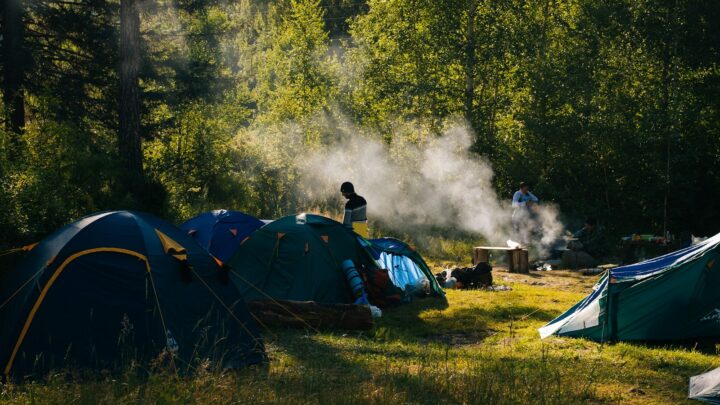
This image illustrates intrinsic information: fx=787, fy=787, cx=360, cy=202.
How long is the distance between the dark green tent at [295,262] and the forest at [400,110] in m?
3.23

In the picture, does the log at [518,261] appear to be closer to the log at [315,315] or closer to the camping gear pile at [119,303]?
the log at [315,315]

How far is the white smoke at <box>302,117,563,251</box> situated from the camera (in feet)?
74.0

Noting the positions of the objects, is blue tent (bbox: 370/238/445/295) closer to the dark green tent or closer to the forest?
the dark green tent

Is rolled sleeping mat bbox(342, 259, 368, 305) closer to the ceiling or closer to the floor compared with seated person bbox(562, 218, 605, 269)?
closer to the floor

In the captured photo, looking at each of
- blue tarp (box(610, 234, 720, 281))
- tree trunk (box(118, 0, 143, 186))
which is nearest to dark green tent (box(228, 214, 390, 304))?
blue tarp (box(610, 234, 720, 281))

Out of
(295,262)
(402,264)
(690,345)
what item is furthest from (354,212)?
(690,345)

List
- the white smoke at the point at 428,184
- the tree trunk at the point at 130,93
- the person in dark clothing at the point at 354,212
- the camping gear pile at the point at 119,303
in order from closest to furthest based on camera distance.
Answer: the camping gear pile at the point at 119,303
the person in dark clothing at the point at 354,212
the tree trunk at the point at 130,93
the white smoke at the point at 428,184

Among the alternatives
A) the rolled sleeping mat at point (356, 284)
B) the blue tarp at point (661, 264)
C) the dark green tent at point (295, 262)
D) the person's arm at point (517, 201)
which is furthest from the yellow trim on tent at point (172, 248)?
the person's arm at point (517, 201)

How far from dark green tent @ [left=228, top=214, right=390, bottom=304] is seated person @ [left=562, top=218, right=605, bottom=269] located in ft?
26.0

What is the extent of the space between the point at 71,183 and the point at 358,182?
43.2 ft

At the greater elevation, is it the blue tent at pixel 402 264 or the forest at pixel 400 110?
the forest at pixel 400 110

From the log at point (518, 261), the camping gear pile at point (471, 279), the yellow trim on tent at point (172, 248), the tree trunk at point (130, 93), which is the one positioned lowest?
the camping gear pile at point (471, 279)

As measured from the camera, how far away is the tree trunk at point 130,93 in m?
15.8

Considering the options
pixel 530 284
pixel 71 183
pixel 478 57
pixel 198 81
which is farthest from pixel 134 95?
pixel 478 57
